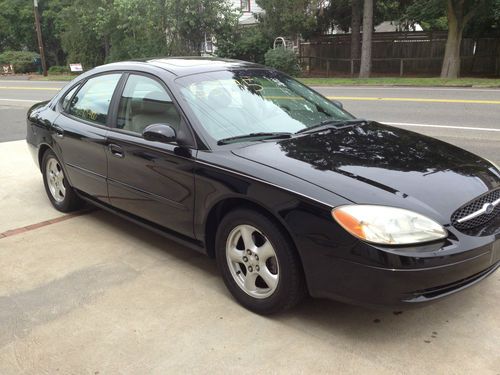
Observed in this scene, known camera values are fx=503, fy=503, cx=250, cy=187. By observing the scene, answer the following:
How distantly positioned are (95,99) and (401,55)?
2769cm

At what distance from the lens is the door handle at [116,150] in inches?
158

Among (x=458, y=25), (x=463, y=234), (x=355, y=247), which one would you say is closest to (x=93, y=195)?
(x=355, y=247)

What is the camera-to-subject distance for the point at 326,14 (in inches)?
1213

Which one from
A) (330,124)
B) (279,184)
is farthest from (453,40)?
(279,184)

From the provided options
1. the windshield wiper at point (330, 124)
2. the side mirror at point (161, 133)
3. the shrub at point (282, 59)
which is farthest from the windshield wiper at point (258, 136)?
the shrub at point (282, 59)

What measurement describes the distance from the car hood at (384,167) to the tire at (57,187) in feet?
8.18

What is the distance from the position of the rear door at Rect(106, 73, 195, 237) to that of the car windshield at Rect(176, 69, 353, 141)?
197mm

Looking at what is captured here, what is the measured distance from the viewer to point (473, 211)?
9.27 feet

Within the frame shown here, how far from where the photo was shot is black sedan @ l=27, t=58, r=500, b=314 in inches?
103

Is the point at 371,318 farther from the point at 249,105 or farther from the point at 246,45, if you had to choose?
the point at 246,45

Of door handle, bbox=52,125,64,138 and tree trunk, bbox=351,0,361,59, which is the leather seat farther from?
tree trunk, bbox=351,0,361,59

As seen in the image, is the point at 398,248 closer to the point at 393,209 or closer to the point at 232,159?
the point at 393,209

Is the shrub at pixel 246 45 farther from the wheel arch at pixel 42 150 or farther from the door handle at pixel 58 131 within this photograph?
the door handle at pixel 58 131

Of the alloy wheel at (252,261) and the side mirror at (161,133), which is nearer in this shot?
the alloy wheel at (252,261)
